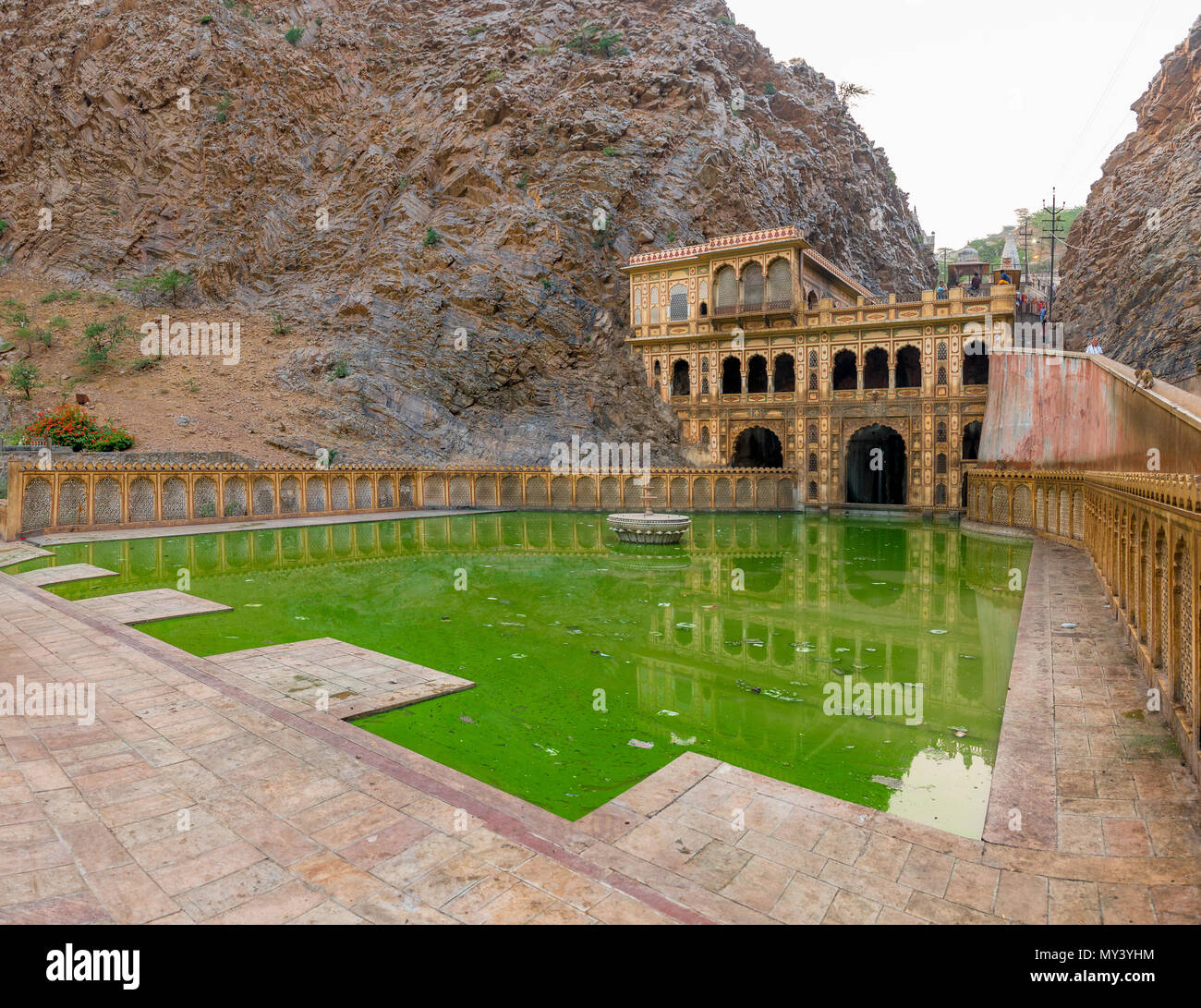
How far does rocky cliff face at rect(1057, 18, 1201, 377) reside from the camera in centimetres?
2844

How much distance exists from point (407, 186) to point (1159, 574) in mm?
42368

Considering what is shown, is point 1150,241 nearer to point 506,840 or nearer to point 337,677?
point 337,677

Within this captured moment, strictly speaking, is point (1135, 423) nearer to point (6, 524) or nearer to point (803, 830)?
point (803, 830)

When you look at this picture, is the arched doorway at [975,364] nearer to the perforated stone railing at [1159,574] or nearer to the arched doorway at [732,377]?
the arched doorway at [732,377]

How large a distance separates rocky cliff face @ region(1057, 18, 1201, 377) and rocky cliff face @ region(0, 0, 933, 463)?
15.9 metres

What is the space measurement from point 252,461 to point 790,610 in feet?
75.3

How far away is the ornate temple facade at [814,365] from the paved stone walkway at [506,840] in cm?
2657

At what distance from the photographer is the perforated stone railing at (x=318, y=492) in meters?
19.7

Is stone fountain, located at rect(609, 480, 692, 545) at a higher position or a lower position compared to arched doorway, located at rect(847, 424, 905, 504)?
lower

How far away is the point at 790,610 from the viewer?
10.7 meters

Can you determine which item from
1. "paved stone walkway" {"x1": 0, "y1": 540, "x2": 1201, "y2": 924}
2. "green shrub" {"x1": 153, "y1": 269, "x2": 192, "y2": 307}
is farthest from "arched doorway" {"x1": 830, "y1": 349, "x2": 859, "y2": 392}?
"green shrub" {"x1": 153, "y1": 269, "x2": 192, "y2": 307}

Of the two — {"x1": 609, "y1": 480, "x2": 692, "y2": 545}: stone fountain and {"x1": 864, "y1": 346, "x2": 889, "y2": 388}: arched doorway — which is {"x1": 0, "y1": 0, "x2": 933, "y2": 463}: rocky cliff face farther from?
{"x1": 609, "y1": 480, "x2": 692, "y2": 545}: stone fountain

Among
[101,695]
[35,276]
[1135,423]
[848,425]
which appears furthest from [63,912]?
[35,276]

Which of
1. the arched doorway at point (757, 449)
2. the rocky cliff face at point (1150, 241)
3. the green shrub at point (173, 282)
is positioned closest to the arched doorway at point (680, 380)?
the arched doorway at point (757, 449)
